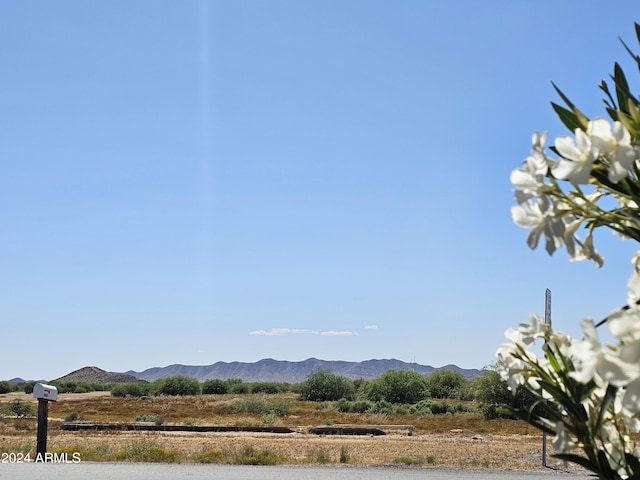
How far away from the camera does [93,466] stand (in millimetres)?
12602

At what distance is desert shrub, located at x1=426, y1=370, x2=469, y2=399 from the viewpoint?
5428cm

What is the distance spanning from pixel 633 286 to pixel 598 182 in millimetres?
383

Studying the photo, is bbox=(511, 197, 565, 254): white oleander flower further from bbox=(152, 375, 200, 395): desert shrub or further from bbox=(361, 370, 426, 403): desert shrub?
bbox=(152, 375, 200, 395): desert shrub

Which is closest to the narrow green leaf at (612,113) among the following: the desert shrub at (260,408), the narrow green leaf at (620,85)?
the narrow green leaf at (620,85)

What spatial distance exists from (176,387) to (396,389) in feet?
79.6

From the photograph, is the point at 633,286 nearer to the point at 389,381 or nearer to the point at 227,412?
the point at 227,412

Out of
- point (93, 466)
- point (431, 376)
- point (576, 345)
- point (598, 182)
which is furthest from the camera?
point (431, 376)

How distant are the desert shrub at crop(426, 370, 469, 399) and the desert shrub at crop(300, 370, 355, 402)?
6.22 metres

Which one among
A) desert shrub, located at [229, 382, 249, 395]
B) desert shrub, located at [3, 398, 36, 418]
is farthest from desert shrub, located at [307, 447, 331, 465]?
desert shrub, located at [229, 382, 249, 395]

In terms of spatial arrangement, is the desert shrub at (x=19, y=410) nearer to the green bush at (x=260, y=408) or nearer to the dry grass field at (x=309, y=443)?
the dry grass field at (x=309, y=443)

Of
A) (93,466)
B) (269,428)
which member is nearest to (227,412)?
(269,428)

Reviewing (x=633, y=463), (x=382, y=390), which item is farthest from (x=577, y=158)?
(x=382, y=390)

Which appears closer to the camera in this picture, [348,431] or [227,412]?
[348,431]

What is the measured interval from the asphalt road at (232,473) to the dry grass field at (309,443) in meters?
1.34
